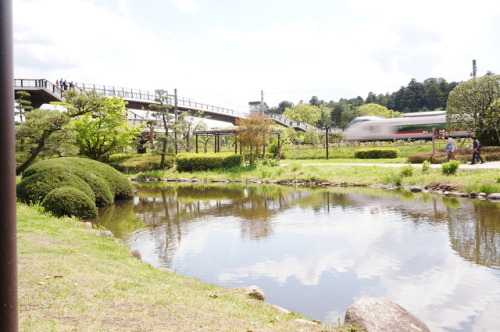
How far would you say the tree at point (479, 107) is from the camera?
22.6m

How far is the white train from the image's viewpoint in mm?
35594

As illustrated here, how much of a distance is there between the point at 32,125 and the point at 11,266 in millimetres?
14999

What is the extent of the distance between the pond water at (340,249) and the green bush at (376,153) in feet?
47.9

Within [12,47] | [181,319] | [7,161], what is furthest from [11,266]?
[181,319]

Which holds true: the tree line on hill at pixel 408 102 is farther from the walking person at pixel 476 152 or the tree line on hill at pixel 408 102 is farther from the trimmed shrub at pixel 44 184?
the trimmed shrub at pixel 44 184

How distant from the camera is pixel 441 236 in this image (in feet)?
27.0

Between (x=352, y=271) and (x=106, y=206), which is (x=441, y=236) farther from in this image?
(x=106, y=206)

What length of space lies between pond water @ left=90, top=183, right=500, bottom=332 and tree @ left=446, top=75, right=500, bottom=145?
11547 millimetres

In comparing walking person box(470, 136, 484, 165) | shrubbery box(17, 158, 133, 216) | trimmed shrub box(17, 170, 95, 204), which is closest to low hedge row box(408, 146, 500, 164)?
walking person box(470, 136, 484, 165)

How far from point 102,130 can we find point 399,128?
25.4 meters

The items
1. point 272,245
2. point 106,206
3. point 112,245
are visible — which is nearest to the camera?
point 112,245

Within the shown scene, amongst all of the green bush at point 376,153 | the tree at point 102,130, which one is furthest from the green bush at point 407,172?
the tree at point 102,130

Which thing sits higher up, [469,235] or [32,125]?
[32,125]

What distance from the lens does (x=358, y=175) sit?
63.5ft
